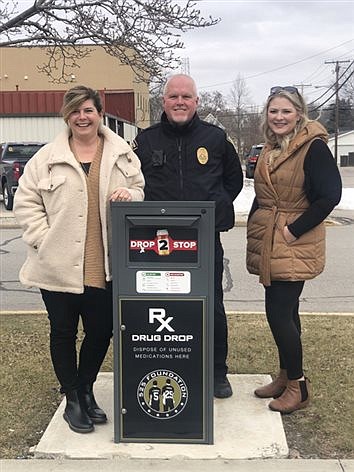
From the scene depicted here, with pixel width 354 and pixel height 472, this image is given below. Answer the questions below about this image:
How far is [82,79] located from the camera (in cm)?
3884

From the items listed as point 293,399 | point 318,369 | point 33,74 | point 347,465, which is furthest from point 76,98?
A: point 33,74

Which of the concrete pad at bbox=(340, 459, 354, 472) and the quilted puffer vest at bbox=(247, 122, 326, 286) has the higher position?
the quilted puffer vest at bbox=(247, 122, 326, 286)

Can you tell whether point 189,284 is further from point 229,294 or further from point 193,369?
point 229,294

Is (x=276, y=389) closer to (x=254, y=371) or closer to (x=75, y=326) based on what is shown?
(x=254, y=371)

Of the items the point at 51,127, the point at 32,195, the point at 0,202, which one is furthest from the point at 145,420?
the point at 51,127

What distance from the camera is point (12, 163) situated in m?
15.4

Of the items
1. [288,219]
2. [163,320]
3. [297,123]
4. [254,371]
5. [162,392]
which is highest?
[297,123]

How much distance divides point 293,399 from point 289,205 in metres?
1.23

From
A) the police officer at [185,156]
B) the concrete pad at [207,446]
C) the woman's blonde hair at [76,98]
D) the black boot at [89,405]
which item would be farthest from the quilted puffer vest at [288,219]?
the black boot at [89,405]

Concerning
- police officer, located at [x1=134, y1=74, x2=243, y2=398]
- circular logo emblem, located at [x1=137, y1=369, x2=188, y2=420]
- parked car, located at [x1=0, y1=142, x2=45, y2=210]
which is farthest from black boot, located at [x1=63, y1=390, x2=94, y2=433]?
parked car, located at [x1=0, y1=142, x2=45, y2=210]

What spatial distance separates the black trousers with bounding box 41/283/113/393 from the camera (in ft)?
11.1

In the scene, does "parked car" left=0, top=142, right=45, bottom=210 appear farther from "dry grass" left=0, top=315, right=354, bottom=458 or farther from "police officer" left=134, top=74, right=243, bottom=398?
"police officer" left=134, top=74, right=243, bottom=398

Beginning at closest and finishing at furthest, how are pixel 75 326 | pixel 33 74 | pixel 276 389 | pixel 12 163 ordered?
pixel 75 326
pixel 276 389
pixel 12 163
pixel 33 74

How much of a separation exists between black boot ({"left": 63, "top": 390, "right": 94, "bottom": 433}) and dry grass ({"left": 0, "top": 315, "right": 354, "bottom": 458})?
0.20 metres
